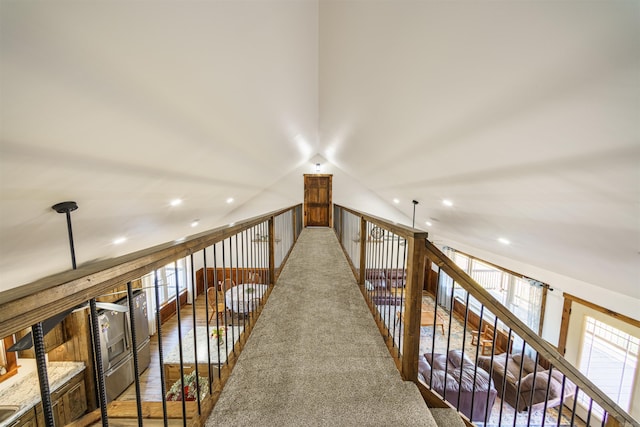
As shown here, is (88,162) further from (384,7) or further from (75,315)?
(75,315)

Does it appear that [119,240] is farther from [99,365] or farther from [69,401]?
[99,365]

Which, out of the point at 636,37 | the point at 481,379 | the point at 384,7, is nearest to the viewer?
the point at 636,37

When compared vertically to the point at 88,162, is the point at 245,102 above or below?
above

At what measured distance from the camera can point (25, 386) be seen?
365cm

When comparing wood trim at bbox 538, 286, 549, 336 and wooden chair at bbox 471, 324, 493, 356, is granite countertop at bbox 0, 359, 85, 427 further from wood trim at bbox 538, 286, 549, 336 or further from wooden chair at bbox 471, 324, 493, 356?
wood trim at bbox 538, 286, 549, 336

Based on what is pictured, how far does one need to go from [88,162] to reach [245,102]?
1.47 meters

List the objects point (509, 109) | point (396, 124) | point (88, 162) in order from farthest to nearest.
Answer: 1. point (396, 124)
2. point (88, 162)
3. point (509, 109)

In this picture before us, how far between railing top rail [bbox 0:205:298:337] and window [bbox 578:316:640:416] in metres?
6.74

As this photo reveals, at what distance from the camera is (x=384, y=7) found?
1.77 meters

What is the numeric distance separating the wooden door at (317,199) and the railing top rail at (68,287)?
26.1 ft

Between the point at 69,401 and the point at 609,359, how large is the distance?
9.21m

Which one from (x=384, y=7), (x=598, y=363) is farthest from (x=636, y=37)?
(x=598, y=363)

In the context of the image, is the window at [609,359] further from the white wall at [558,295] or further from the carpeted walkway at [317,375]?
the carpeted walkway at [317,375]

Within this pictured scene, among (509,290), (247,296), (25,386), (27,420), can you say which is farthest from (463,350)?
(509,290)
